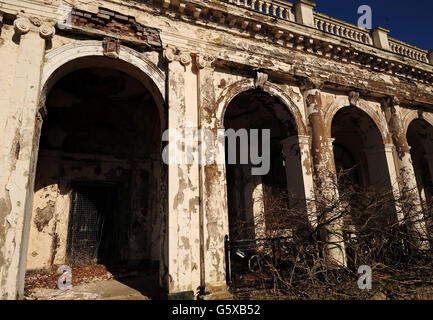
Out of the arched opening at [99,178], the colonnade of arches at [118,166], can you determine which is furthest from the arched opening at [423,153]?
the arched opening at [99,178]

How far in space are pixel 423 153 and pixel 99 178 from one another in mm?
12927

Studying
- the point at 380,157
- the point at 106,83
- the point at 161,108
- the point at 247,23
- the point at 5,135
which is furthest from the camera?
the point at 380,157

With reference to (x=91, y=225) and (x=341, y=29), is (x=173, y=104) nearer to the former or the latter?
(x=91, y=225)

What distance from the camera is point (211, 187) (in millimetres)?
5387

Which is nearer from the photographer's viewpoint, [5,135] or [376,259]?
[5,135]

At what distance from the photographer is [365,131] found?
8.58 m

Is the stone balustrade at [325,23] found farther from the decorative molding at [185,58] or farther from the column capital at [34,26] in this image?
the column capital at [34,26]

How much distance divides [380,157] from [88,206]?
879 cm

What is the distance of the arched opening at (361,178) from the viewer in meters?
5.16

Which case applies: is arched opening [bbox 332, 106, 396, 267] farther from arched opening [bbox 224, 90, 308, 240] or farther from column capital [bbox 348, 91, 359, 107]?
arched opening [bbox 224, 90, 308, 240]

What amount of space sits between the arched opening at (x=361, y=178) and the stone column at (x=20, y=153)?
5.41m

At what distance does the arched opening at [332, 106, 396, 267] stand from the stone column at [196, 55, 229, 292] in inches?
91.6
